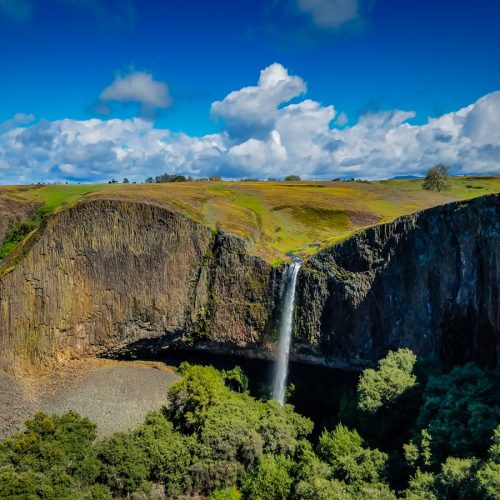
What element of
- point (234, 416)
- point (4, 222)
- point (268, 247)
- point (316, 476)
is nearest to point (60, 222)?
point (268, 247)

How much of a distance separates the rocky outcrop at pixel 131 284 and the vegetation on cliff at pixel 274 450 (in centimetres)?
946

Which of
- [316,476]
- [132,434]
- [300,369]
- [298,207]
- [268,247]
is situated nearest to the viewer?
[316,476]

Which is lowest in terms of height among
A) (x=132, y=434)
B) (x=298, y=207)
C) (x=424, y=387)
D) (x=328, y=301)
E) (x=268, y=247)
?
(x=132, y=434)

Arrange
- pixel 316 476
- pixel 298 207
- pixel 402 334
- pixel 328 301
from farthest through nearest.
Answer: pixel 298 207, pixel 328 301, pixel 402 334, pixel 316 476

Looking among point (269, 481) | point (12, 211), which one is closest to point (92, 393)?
point (269, 481)

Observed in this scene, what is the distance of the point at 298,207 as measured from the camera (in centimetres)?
6291

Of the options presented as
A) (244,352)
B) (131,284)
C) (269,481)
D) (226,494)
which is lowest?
(226,494)

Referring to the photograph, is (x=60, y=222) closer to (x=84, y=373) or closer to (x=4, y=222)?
(x=84, y=373)

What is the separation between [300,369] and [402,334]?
10.7m

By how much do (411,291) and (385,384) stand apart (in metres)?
8.54

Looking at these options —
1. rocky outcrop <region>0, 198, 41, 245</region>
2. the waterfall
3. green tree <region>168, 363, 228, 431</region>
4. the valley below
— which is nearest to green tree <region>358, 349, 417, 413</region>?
the valley below

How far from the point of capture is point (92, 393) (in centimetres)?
3728

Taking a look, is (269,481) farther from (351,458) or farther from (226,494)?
(351,458)

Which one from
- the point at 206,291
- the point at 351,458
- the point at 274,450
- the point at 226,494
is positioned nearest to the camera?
the point at 351,458
